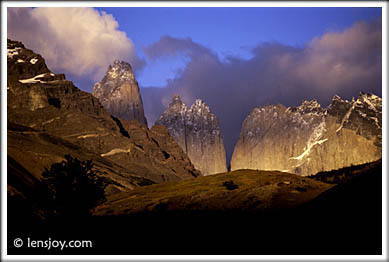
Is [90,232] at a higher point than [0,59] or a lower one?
lower

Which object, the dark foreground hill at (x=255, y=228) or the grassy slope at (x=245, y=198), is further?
the grassy slope at (x=245, y=198)

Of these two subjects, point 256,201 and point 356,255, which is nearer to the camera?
point 356,255

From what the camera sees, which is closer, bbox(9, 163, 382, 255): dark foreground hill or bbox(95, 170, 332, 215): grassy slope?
bbox(9, 163, 382, 255): dark foreground hill

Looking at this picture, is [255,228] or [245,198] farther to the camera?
[245,198]

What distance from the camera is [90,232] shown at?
1799 inches

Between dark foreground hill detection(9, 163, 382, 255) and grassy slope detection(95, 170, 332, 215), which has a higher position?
grassy slope detection(95, 170, 332, 215)

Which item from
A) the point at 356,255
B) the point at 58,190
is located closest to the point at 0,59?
the point at 58,190

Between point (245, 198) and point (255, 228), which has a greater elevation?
point (245, 198)

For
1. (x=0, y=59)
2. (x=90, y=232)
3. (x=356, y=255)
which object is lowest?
(x=356, y=255)

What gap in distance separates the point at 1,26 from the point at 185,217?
93.4ft

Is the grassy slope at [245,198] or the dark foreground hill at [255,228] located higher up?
the grassy slope at [245,198]

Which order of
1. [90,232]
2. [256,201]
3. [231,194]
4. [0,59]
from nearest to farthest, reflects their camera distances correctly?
1. [90,232]
2. [0,59]
3. [256,201]
4. [231,194]

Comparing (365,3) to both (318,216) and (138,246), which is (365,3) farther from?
(138,246)

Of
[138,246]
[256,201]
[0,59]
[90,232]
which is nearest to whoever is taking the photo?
[138,246]
